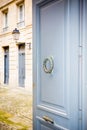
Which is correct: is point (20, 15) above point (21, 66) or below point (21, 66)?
above

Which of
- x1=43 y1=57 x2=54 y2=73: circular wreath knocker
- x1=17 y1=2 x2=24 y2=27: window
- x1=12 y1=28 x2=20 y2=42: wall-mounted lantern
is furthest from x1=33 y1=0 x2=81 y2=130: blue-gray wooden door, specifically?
x1=17 y1=2 x2=24 y2=27: window

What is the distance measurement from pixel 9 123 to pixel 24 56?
866 centimetres

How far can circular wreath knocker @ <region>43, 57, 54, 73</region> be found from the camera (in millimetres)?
2799

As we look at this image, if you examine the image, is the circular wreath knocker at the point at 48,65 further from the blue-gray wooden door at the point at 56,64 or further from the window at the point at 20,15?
the window at the point at 20,15

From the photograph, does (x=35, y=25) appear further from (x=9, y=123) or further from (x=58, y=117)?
(x=9, y=123)

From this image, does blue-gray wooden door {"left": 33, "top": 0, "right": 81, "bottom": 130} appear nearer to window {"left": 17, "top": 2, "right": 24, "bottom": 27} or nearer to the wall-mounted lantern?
the wall-mounted lantern

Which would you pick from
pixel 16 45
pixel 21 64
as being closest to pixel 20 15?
pixel 16 45

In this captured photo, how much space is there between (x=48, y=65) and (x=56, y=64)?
0.47 ft

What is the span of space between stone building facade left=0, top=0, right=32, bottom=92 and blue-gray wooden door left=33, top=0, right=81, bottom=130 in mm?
9994

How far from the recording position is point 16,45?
49.2 feet

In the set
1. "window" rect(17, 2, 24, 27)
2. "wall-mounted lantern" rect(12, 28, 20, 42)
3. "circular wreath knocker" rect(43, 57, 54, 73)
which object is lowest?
"circular wreath knocker" rect(43, 57, 54, 73)

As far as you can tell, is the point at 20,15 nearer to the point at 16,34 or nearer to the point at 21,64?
the point at 16,34

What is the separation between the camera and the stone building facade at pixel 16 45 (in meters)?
13.4

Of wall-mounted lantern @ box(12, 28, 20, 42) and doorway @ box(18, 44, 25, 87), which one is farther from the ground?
wall-mounted lantern @ box(12, 28, 20, 42)
